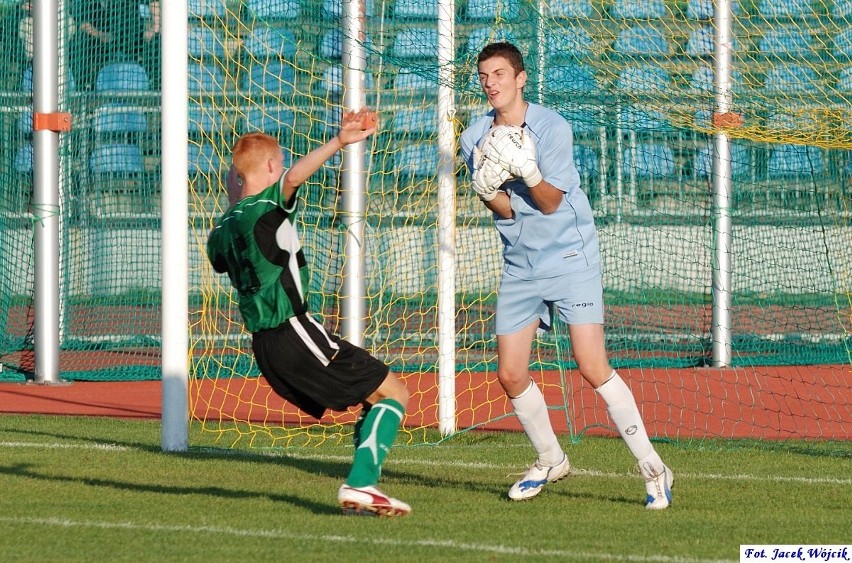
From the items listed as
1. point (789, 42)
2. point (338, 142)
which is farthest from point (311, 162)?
point (789, 42)

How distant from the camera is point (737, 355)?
44.9ft

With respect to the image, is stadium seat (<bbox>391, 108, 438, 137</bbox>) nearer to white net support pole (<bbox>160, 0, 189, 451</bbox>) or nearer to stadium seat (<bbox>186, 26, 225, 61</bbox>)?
stadium seat (<bbox>186, 26, 225, 61</bbox>)

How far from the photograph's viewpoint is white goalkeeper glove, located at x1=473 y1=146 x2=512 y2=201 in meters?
5.85

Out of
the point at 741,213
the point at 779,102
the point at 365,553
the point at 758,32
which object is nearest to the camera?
the point at 365,553

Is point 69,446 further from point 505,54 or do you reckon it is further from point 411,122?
point 411,122

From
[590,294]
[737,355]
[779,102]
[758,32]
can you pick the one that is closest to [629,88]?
[779,102]

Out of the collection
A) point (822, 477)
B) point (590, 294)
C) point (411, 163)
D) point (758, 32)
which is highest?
point (758, 32)

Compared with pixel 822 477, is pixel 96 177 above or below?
above

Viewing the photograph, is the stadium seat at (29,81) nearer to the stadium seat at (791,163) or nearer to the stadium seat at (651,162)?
the stadium seat at (651,162)

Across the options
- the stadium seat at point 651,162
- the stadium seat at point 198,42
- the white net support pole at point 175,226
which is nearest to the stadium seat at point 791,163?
the stadium seat at point 651,162

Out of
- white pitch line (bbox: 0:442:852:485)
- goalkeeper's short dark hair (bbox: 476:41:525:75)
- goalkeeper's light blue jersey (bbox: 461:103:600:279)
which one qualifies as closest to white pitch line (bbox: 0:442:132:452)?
white pitch line (bbox: 0:442:852:485)

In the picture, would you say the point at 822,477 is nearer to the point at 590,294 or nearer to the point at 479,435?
the point at 590,294

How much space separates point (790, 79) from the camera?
8.74 meters

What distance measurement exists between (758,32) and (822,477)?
171 inches
